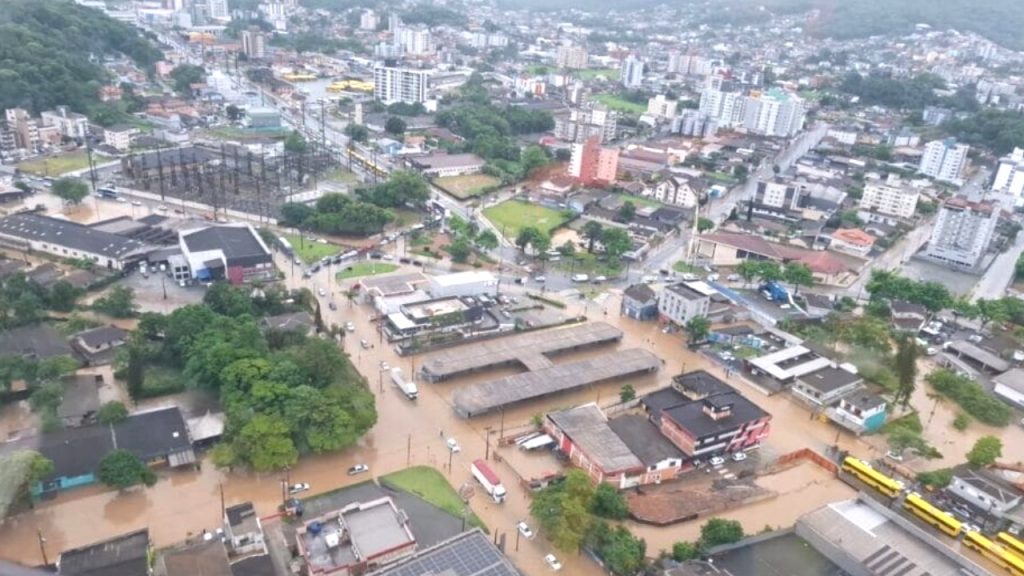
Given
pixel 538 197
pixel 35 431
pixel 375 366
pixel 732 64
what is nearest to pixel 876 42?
pixel 732 64

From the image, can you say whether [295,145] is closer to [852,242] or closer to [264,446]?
[264,446]

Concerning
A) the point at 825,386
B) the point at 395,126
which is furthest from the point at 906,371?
the point at 395,126

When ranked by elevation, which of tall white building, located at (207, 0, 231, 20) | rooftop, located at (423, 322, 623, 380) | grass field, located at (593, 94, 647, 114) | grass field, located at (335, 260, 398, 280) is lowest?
grass field, located at (335, 260, 398, 280)

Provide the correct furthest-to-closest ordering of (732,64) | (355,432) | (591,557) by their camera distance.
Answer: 1. (732,64)
2. (355,432)
3. (591,557)

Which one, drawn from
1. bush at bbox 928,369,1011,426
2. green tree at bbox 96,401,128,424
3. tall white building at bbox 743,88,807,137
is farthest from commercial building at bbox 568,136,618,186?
green tree at bbox 96,401,128,424

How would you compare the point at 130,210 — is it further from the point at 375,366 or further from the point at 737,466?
the point at 737,466

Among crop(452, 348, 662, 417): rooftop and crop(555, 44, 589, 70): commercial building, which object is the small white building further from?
crop(555, 44, 589, 70): commercial building
